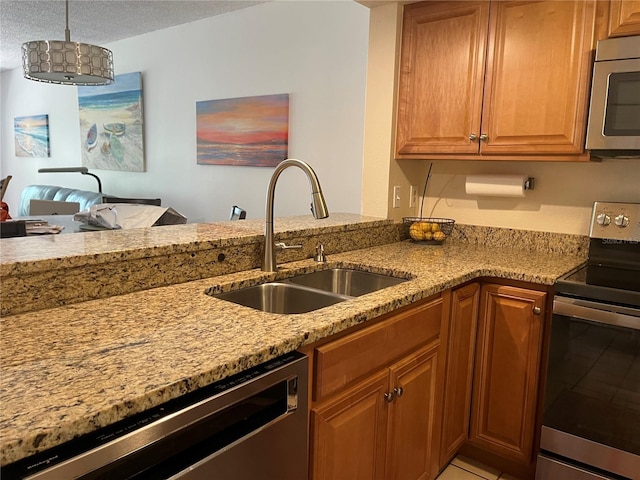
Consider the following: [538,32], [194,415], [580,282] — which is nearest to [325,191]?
[538,32]

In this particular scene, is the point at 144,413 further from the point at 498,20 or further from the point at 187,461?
the point at 498,20

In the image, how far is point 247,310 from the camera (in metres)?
1.36

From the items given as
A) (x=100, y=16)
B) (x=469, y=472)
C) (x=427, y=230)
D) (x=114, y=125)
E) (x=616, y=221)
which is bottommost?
(x=469, y=472)

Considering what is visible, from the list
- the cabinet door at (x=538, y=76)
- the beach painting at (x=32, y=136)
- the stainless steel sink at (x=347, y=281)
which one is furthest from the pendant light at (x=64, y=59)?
the beach painting at (x=32, y=136)

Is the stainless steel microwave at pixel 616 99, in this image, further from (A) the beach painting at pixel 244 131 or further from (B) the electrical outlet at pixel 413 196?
(A) the beach painting at pixel 244 131

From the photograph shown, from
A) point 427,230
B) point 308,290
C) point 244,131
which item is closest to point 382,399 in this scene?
point 308,290

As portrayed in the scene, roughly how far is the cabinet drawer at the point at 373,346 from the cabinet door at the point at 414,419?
69mm

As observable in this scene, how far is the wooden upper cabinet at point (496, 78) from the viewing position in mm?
2068

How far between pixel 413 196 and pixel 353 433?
1.67m

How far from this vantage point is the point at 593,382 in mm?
1787

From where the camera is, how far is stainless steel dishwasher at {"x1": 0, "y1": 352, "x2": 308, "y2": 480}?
776mm

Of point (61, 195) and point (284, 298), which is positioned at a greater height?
point (61, 195)

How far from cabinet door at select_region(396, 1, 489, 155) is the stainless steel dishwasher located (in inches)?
64.0

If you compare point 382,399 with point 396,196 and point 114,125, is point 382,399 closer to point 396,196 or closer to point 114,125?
point 396,196
